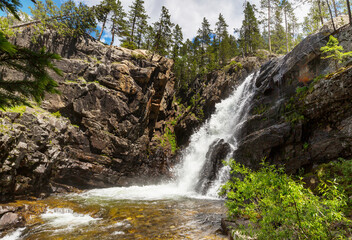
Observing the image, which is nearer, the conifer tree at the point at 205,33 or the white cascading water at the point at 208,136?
the white cascading water at the point at 208,136

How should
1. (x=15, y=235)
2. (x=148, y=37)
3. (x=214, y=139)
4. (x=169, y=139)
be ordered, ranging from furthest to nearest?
(x=148, y=37)
(x=169, y=139)
(x=214, y=139)
(x=15, y=235)

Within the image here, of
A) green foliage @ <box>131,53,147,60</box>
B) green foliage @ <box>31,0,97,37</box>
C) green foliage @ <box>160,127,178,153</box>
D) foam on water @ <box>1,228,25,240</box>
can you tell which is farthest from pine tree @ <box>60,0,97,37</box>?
foam on water @ <box>1,228,25,240</box>

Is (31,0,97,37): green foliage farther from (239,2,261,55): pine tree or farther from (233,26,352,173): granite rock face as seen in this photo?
(239,2,261,55): pine tree

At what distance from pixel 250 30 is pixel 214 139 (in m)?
32.8

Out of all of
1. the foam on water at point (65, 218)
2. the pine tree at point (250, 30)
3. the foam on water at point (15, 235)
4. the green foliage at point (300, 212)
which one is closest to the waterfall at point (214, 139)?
the foam on water at point (65, 218)

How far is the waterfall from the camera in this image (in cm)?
1894

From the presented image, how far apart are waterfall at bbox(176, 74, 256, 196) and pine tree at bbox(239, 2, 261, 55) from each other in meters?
18.0

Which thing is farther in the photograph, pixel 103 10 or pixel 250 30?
pixel 250 30

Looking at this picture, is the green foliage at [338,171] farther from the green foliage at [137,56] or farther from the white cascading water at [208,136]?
the green foliage at [137,56]

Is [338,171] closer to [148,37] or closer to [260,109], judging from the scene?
[260,109]

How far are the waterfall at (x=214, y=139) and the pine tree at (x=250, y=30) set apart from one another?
59.2 feet

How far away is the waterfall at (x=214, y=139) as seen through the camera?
62.1ft

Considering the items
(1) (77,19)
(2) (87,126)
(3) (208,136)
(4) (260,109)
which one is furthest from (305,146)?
(1) (77,19)

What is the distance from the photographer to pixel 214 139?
80.6ft
